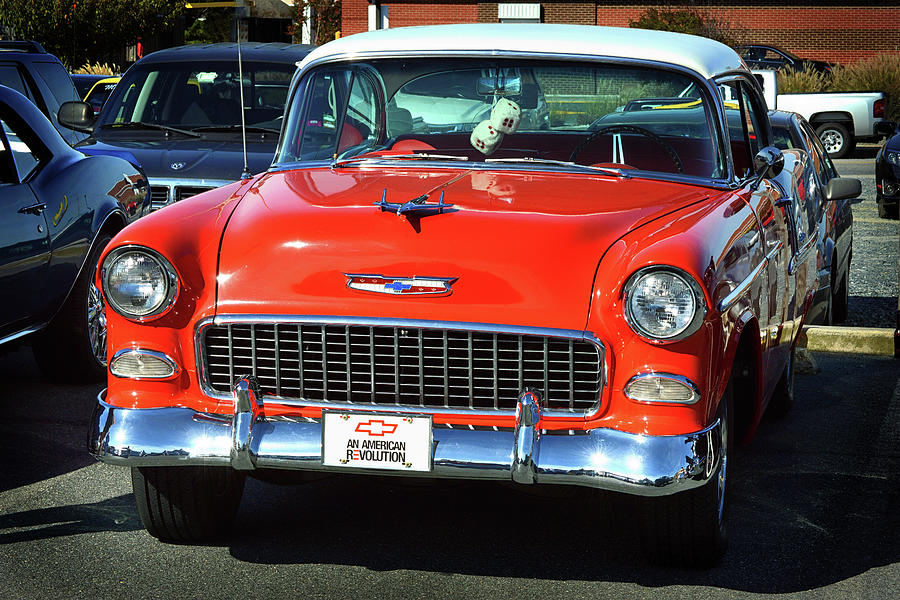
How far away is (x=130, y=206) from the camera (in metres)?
7.56

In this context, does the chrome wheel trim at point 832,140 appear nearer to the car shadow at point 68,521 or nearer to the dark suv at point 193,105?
the dark suv at point 193,105

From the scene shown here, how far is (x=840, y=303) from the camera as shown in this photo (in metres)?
9.48

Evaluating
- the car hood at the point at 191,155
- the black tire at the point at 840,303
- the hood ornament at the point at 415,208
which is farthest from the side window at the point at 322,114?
the black tire at the point at 840,303

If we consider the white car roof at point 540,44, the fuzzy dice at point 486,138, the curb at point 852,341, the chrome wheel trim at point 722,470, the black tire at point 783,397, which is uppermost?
the white car roof at point 540,44

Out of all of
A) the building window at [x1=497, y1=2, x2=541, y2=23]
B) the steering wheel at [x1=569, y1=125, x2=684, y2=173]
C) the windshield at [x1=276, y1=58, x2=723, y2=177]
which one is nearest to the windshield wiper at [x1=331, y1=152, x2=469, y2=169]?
the windshield at [x1=276, y1=58, x2=723, y2=177]

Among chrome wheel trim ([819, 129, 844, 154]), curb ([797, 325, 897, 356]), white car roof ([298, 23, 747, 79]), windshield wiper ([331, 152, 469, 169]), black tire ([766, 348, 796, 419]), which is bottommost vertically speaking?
chrome wheel trim ([819, 129, 844, 154])

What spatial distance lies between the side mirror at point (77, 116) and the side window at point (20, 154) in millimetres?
2904

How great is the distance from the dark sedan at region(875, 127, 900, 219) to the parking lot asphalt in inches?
368

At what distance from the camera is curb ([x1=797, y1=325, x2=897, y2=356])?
821cm

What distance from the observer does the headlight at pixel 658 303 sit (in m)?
4.01

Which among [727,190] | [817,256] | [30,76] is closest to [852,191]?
[817,256]

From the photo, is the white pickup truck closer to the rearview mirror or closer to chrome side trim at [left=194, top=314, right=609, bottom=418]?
the rearview mirror

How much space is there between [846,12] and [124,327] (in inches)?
1517

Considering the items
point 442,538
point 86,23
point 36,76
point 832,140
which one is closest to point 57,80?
point 36,76
